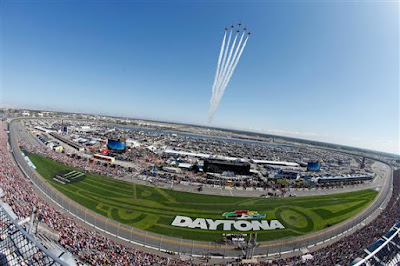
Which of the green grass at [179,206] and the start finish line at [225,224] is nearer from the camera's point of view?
the green grass at [179,206]

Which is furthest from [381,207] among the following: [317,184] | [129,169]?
[129,169]

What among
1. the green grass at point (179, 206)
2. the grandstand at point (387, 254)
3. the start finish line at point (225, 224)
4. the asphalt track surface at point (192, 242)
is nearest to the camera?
the grandstand at point (387, 254)

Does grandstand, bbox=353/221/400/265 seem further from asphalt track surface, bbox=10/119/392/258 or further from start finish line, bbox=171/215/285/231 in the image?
start finish line, bbox=171/215/285/231

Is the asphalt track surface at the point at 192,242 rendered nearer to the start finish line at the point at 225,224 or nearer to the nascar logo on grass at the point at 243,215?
the start finish line at the point at 225,224

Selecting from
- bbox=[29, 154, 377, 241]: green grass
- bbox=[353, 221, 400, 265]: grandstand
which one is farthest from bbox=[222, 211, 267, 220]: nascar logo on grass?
bbox=[353, 221, 400, 265]: grandstand

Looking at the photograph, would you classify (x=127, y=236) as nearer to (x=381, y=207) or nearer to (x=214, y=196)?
(x=214, y=196)

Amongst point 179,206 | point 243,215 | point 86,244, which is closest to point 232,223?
point 243,215

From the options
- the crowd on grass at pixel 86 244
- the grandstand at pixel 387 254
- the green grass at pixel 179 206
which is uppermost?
the grandstand at pixel 387 254

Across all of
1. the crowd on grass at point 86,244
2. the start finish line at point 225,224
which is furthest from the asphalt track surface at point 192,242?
the start finish line at point 225,224
